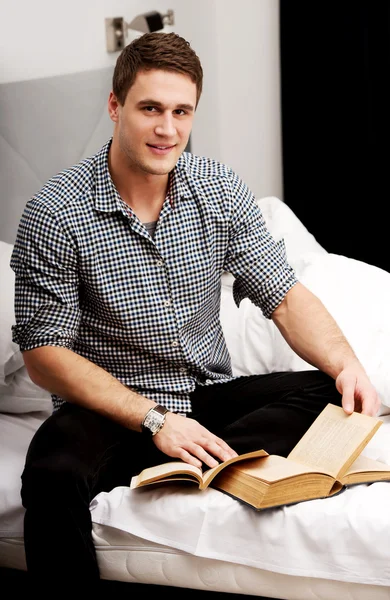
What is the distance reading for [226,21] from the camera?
368 centimetres

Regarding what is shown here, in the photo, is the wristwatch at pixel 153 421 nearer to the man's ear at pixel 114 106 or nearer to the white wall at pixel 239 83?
the man's ear at pixel 114 106

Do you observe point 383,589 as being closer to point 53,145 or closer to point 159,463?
point 159,463

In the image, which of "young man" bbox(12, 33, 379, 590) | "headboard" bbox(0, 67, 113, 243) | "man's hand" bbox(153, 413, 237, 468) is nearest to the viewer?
"man's hand" bbox(153, 413, 237, 468)

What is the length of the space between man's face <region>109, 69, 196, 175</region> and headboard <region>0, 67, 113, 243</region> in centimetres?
66

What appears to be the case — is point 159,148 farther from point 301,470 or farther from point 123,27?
point 123,27

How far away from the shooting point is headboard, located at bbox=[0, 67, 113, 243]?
7.16ft

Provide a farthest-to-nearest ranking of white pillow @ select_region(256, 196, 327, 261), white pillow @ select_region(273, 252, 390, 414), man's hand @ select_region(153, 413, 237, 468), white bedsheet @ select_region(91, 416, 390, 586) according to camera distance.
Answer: white pillow @ select_region(256, 196, 327, 261) → white pillow @ select_region(273, 252, 390, 414) → man's hand @ select_region(153, 413, 237, 468) → white bedsheet @ select_region(91, 416, 390, 586)

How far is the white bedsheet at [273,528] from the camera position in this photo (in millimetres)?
1317

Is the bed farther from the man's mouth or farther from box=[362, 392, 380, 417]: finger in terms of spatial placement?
the man's mouth

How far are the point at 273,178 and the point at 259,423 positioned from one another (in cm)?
244

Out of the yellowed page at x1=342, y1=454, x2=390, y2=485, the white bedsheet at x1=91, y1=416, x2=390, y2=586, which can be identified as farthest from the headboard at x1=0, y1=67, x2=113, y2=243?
the yellowed page at x1=342, y1=454, x2=390, y2=485

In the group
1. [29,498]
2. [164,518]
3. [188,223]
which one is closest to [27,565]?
[29,498]

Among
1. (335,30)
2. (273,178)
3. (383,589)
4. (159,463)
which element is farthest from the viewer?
(273,178)

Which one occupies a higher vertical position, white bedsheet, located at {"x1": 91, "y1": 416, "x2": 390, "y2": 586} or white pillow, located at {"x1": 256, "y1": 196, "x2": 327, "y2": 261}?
white pillow, located at {"x1": 256, "y1": 196, "x2": 327, "y2": 261}
